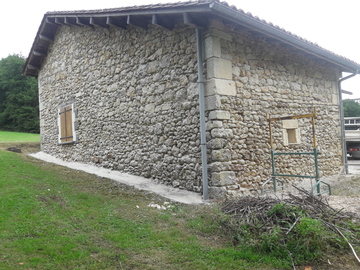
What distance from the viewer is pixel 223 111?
19.8 feet

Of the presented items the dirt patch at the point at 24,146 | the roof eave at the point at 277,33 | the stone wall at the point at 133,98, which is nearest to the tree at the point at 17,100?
the dirt patch at the point at 24,146

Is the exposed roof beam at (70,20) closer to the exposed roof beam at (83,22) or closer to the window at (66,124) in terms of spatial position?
the exposed roof beam at (83,22)

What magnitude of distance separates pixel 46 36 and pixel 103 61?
161 inches

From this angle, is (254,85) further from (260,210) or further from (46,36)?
(46,36)

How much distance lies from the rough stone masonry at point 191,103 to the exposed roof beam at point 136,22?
→ 156mm

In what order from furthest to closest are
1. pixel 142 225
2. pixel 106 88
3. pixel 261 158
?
1. pixel 106 88
2. pixel 261 158
3. pixel 142 225

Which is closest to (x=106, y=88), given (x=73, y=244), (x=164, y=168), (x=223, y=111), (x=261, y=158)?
(x=164, y=168)

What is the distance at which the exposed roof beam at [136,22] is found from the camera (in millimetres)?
6955

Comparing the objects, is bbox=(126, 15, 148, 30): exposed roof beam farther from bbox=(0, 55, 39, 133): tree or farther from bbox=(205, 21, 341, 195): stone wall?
bbox=(0, 55, 39, 133): tree

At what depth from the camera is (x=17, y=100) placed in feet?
86.1

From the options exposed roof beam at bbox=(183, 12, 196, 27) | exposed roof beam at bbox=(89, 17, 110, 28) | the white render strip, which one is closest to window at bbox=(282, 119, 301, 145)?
the white render strip

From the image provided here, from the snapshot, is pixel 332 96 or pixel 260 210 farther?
pixel 332 96

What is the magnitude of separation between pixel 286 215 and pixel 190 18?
389cm

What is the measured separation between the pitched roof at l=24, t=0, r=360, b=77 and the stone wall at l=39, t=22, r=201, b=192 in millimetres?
318
